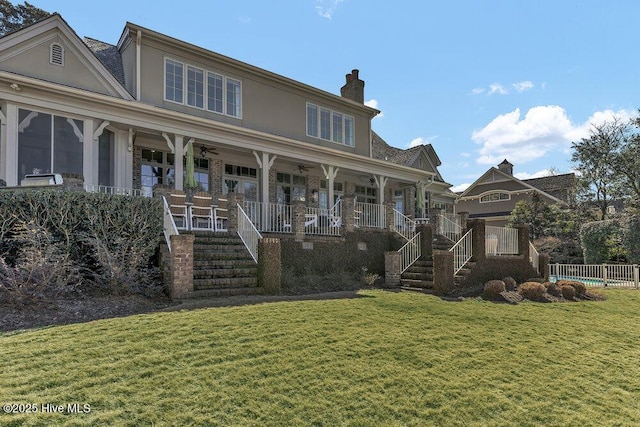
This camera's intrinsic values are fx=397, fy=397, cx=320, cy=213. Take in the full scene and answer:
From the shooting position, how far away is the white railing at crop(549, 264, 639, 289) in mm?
16859

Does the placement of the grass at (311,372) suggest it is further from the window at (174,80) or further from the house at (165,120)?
the window at (174,80)

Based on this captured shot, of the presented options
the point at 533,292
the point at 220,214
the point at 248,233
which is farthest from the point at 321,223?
the point at 533,292

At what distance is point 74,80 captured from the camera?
11.2 metres

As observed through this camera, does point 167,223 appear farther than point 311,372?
Yes

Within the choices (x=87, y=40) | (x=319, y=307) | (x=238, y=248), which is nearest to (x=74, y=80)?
(x=87, y=40)

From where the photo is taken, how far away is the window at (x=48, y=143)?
1005cm

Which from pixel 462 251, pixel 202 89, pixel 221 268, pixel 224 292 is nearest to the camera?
pixel 224 292

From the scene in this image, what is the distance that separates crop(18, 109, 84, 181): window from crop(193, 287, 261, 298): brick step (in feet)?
18.3

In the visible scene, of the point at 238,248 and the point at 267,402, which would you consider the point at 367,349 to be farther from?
the point at 238,248

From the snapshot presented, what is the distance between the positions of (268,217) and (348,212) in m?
2.71

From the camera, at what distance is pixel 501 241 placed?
46.3 feet

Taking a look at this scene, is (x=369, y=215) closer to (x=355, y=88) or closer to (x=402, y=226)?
(x=402, y=226)

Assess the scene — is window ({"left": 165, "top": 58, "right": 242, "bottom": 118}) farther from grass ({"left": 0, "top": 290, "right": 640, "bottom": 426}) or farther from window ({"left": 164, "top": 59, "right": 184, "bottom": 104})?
grass ({"left": 0, "top": 290, "right": 640, "bottom": 426})

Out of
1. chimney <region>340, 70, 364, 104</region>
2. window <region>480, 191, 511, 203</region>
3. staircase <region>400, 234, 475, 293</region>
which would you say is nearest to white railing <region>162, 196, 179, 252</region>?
staircase <region>400, 234, 475, 293</region>
